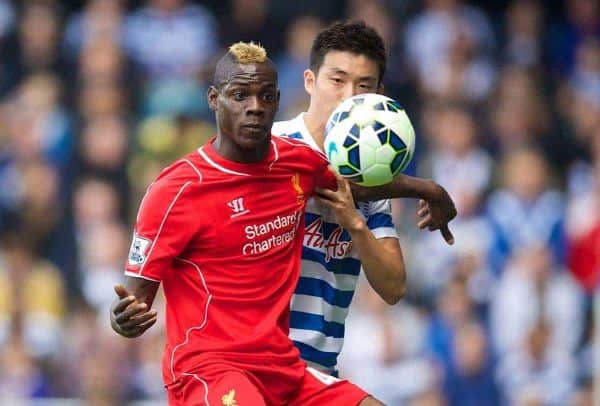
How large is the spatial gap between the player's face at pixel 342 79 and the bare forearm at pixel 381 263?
67 cm

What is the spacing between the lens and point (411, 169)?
1170cm

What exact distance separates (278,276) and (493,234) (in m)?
6.25

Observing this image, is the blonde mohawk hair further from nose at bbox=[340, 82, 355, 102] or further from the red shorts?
the red shorts

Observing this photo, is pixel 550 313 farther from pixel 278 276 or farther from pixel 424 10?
pixel 278 276

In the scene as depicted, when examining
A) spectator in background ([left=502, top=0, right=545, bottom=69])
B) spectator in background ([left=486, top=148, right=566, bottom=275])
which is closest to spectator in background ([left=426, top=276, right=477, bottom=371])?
spectator in background ([left=486, top=148, right=566, bottom=275])

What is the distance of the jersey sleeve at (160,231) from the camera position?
562cm

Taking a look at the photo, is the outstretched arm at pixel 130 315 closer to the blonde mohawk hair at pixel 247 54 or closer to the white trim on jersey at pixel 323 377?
the white trim on jersey at pixel 323 377

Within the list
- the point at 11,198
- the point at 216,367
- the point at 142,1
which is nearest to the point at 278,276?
the point at 216,367

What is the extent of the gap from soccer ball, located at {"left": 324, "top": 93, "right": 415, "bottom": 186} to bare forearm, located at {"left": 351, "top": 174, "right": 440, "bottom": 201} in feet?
0.60

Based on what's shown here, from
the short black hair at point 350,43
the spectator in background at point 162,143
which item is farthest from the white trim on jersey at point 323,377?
the spectator in background at point 162,143

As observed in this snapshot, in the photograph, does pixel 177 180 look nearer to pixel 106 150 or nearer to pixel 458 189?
pixel 458 189

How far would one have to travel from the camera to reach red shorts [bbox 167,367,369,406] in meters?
5.55

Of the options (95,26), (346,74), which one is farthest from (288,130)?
(95,26)

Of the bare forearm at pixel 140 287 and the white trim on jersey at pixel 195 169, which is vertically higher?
the white trim on jersey at pixel 195 169
